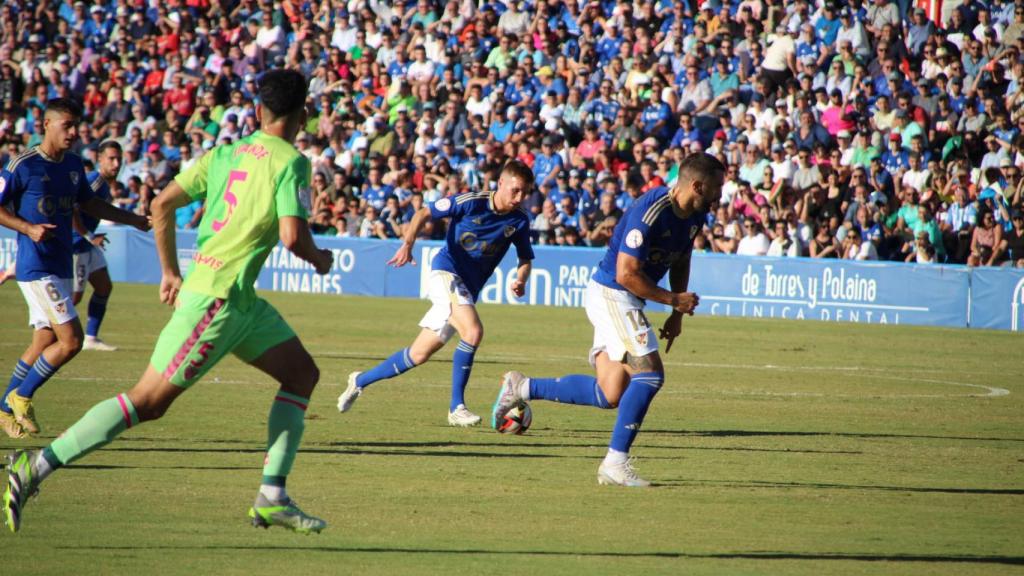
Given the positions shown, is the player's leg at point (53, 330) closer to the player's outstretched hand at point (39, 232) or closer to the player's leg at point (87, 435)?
the player's outstretched hand at point (39, 232)

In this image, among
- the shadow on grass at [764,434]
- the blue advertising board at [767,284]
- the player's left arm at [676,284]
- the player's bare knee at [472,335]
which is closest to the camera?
the player's left arm at [676,284]

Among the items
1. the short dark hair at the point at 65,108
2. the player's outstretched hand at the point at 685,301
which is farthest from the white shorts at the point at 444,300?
the player's outstretched hand at the point at 685,301

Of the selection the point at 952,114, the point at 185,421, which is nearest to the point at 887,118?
the point at 952,114

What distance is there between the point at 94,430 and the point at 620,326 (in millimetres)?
3700

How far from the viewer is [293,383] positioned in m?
6.57

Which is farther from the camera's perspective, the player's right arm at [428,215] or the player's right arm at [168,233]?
the player's right arm at [428,215]

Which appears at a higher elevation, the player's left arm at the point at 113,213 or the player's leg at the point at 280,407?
the player's leg at the point at 280,407

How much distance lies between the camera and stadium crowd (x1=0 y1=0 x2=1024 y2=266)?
2431 centimetres

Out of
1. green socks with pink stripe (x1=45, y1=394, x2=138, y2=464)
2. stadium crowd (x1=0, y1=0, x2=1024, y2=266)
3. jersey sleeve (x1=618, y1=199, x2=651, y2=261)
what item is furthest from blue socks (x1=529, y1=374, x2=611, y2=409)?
stadium crowd (x1=0, y1=0, x2=1024, y2=266)

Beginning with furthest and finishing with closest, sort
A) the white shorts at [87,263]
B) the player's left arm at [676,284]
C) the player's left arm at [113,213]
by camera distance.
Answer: the white shorts at [87,263] < the player's left arm at [113,213] < the player's left arm at [676,284]

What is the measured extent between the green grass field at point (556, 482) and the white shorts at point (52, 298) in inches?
32.3

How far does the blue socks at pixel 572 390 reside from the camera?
9.41 m

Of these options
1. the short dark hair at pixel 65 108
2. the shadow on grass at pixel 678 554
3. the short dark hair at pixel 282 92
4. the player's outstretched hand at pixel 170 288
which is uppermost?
the short dark hair at pixel 282 92

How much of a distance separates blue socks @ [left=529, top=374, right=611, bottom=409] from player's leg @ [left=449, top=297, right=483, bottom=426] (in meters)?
1.60
